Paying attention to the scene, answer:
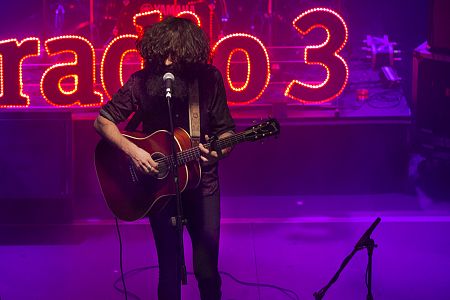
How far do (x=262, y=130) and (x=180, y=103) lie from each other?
49cm

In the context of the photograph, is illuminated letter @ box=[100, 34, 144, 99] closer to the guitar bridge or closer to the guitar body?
the guitar body

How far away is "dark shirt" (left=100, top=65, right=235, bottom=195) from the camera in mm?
3867

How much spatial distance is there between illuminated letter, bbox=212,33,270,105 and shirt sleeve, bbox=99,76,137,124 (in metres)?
3.15

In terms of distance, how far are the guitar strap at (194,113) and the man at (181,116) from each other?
0.9 inches

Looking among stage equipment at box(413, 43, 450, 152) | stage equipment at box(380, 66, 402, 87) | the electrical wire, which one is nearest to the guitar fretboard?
the electrical wire

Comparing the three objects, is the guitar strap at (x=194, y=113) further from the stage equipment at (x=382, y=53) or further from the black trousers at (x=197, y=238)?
the stage equipment at (x=382, y=53)

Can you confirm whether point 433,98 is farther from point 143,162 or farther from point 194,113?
point 143,162

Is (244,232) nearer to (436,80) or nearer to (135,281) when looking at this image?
(135,281)

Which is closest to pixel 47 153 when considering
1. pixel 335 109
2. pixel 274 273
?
pixel 274 273

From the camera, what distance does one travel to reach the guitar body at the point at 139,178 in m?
3.87

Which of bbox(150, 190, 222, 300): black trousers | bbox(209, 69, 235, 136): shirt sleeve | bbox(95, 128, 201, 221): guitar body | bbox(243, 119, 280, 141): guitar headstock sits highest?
bbox(209, 69, 235, 136): shirt sleeve

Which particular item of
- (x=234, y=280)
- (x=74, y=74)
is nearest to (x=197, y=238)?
(x=234, y=280)

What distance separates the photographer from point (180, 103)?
3877mm

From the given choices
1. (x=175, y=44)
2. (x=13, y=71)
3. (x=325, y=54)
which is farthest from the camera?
(x=325, y=54)
